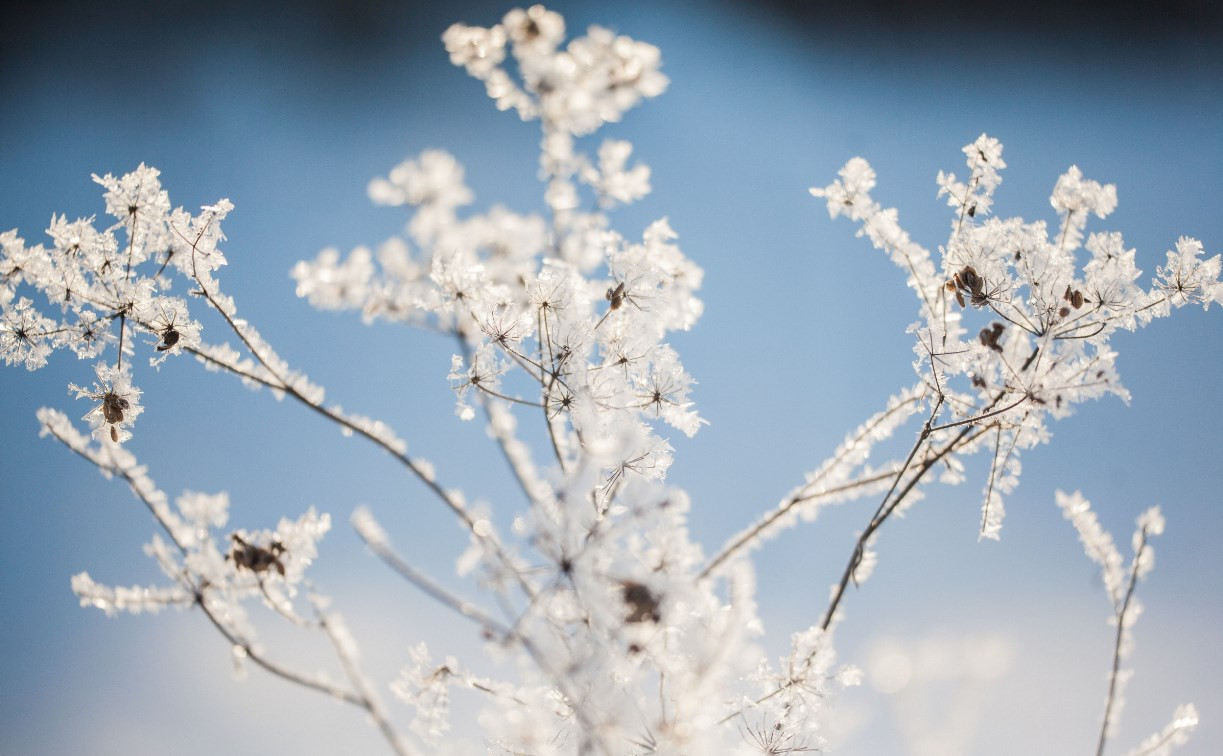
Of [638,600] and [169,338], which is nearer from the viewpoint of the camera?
[638,600]

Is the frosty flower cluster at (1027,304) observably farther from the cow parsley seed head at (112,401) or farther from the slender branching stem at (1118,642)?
the cow parsley seed head at (112,401)

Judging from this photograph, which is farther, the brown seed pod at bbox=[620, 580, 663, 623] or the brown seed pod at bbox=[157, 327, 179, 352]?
the brown seed pod at bbox=[157, 327, 179, 352]

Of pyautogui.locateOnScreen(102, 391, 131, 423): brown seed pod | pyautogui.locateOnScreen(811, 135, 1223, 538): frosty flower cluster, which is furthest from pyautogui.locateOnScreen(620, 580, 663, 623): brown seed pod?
pyautogui.locateOnScreen(102, 391, 131, 423): brown seed pod

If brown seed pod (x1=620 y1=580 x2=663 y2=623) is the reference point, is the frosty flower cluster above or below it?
above

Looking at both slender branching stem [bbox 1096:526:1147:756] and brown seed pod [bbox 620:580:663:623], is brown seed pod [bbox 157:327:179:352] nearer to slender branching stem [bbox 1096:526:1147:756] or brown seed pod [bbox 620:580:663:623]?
brown seed pod [bbox 620:580:663:623]

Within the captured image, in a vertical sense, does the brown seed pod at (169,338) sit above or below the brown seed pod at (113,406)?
above

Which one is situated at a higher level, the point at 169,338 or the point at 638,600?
the point at 169,338

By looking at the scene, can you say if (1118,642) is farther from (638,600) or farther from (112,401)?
(112,401)

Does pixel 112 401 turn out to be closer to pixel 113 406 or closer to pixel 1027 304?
pixel 113 406

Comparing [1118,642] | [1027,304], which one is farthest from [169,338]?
[1118,642]

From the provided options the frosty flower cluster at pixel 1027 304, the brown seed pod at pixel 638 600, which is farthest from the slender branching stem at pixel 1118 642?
the brown seed pod at pixel 638 600

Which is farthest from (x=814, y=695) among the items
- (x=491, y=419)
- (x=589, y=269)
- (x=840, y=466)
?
(x=589, y=269)
